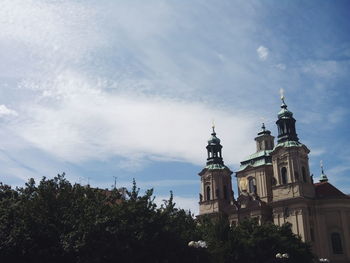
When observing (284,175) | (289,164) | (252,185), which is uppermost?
(289,164)

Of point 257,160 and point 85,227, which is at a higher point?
point 257,160

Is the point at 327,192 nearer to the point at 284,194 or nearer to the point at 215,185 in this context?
the point at 284,194

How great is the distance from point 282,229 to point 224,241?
1049 centimetres

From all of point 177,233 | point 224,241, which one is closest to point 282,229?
point 224,241

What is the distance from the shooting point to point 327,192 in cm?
7150

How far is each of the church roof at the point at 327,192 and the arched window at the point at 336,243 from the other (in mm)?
5779

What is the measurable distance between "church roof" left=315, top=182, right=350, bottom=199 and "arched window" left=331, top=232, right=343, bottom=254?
578cm

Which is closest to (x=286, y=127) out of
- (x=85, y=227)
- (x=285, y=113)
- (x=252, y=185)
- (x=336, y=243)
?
(x=285, y=113)

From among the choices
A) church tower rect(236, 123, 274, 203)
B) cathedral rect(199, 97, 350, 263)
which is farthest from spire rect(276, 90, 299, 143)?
church tower rect(236, 123, 274, 203)

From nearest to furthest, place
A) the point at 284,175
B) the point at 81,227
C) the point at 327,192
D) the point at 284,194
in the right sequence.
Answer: the point at 81,227
the point at 284,194
the point at 284,175
the point at 327,192

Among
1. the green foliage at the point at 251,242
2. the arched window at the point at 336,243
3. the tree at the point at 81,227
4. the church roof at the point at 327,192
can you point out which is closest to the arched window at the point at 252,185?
the church roof at the point at 327,192

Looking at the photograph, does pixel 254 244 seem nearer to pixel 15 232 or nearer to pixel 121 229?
pixel 121 229

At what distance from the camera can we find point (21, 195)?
32.6 metres

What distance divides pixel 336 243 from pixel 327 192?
869cm
